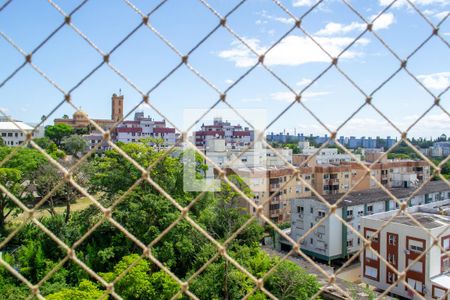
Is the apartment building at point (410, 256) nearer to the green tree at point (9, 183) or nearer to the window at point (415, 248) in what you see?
the window at point (415, 248)

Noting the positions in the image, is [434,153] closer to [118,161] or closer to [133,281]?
[118,161]

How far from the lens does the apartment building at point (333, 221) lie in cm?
823

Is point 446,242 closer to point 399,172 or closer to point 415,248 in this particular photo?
point 415,248

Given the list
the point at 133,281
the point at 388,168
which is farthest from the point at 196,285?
the point at 388,168

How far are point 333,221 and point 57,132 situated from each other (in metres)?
12.6

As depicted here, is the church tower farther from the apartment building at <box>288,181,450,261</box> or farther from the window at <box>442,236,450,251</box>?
the window at <box>442,236,450,251</box>

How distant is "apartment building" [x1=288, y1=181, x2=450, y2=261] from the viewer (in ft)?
27.0

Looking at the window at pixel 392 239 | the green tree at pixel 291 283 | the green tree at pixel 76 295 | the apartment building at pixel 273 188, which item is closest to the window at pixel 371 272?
the window at pixel 392 239

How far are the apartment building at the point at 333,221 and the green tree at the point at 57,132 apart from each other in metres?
11.6

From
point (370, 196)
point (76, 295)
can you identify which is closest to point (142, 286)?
point (76, 295)

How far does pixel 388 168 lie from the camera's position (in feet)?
40.1

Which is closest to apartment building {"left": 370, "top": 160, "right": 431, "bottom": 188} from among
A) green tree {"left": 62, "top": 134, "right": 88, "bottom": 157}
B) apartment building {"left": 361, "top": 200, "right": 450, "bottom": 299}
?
apartment building {"left": 361, "top": 200, "right": 450, "bottom": 299}

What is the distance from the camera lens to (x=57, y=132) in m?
17.4

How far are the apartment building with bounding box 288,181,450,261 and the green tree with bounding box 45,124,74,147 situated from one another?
11.6 meters
